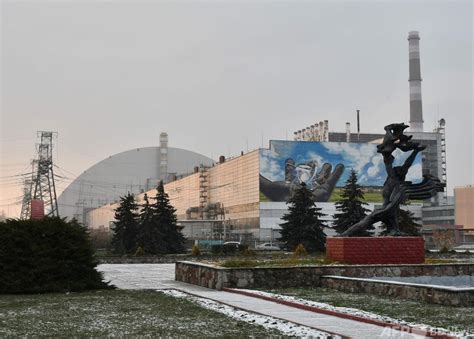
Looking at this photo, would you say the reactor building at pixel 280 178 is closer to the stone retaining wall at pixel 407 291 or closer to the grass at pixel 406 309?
the stone retaining wall at pixel 407 291

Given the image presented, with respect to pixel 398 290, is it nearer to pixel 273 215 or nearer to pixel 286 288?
pixel 286 288

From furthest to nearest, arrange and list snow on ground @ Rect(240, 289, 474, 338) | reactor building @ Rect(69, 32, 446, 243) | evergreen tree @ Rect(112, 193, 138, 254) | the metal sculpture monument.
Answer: reactor building @ Rect(69, 32, 446, 243) < evergreen tree @ Rect(112, 193, 138, 254) < the metal sculpture monument < snow on ground @ Rect(240, 289, 474, 338)

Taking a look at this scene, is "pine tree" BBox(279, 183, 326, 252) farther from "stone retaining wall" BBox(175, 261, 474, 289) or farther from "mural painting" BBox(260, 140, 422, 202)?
"mural painting" BBox(260, 140, 422, 202)

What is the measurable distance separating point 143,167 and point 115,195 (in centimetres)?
1248

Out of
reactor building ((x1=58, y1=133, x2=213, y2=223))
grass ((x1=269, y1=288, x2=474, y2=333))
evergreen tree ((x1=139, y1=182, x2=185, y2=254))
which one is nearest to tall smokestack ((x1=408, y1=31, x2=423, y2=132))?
reactor building ((x1=58, y1=133, x2=213, y2=223))

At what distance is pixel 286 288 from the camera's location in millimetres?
19188

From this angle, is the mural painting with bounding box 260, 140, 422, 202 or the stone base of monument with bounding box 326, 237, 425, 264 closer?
the stone base of monument with bounding box 326, 237, 425, 264

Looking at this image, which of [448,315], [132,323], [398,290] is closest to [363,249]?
[398,290]

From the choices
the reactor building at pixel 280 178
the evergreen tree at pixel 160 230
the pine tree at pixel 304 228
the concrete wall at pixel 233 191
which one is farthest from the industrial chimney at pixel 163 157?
the pine tree at pixel 304 228

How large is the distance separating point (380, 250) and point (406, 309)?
1002cm

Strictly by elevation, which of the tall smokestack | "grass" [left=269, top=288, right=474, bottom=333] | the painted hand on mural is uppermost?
the tall smokestack

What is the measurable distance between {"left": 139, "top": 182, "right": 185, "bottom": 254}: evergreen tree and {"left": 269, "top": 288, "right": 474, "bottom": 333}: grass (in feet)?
121

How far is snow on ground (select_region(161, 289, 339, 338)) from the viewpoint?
9.97 m

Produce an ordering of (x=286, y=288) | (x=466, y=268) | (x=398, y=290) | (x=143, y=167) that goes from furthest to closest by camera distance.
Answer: (x=143, y=167) < (x=466, y=268) < (x=286, y=288) < (x=398, y=290)
